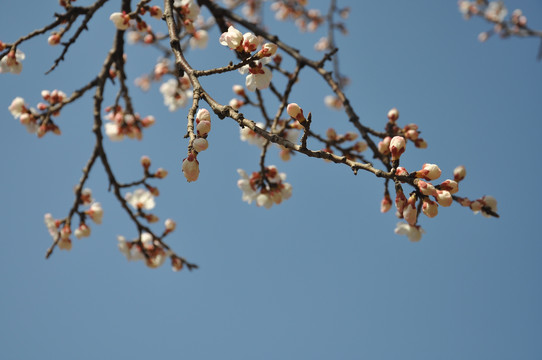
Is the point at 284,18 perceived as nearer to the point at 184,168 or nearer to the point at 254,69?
the point at 254,69

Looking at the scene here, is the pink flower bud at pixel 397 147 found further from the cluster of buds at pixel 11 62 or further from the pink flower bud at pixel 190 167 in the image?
the cluster of buds at pixel 11 62

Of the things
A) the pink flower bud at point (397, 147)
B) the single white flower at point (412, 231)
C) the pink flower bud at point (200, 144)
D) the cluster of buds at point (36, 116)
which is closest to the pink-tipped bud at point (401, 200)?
the pink flower bud at point (397, 147)

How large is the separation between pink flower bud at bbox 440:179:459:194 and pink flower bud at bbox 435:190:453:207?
4 cm

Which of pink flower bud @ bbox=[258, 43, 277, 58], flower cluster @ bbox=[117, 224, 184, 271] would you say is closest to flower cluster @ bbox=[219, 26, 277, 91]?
pink flower bud @ bbox=[258, 43, 277, 58]

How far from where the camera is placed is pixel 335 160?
3.80 feet

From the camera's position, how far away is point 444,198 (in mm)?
1233

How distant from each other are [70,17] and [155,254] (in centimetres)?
196

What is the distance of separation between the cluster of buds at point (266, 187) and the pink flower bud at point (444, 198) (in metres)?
1.45

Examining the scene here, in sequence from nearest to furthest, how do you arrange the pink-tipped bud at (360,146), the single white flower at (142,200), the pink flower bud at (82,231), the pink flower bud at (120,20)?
the pink flower bud at (120,20) → the pink-tipped bud at (360,146) → the pink flower bud at (82,231) → the single white flower at (142,200)

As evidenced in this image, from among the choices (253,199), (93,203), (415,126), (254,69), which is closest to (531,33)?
(415,126)

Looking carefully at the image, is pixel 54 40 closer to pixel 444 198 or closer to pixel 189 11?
pixel 189 11

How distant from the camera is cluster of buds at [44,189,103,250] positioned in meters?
2.85

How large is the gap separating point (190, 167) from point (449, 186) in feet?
2.98

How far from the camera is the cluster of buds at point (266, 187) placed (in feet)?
8.57
